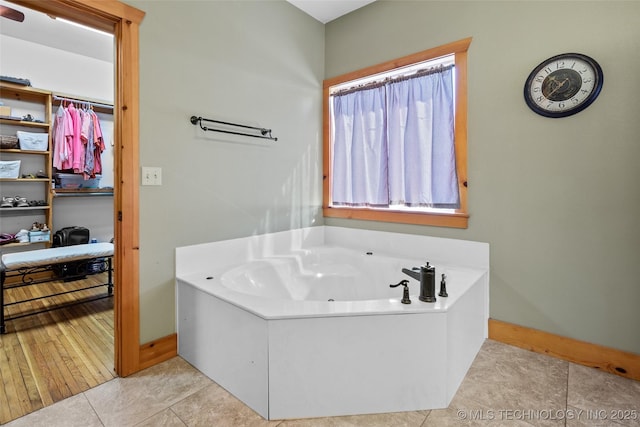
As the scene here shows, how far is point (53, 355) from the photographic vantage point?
82.3 inches

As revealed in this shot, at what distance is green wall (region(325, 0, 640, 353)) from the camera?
5.94ft

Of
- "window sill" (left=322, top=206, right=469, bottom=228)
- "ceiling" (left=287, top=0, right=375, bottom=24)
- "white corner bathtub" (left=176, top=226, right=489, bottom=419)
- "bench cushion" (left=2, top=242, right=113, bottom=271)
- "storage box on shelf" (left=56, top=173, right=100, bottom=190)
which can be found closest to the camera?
"white corner bathtub" (left=176, top=226, right=489, bottom=419)

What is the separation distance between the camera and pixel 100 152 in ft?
13.7

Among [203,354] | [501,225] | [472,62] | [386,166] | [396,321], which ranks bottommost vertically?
[203,354]

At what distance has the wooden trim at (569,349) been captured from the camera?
183 cm

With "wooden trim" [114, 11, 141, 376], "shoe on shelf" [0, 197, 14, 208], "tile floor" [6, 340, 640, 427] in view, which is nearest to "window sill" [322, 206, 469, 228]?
"tile floor" [6, 340, 640, 427]

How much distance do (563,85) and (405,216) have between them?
4.32 ft

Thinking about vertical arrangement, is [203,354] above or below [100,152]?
below

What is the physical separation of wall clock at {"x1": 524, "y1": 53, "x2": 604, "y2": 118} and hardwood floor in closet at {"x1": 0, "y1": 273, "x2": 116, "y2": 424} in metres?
3.08

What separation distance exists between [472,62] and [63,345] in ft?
11.5

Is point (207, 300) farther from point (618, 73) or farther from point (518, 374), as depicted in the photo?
point (618, 73)

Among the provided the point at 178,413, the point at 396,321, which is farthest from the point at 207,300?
the point at 396,321

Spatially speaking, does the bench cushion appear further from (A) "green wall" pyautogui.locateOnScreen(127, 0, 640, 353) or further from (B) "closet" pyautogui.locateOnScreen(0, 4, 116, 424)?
(A) "green wall" pyautogui.locateOnScreen(127, 0, 640, 353)

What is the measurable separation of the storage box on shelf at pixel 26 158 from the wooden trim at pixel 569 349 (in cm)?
480
